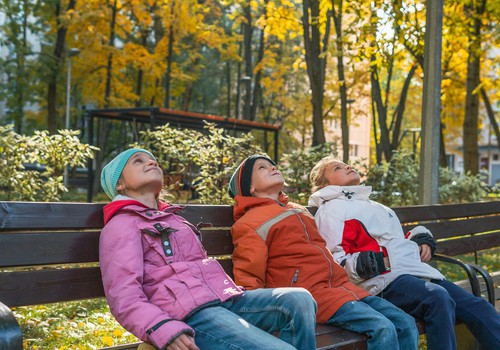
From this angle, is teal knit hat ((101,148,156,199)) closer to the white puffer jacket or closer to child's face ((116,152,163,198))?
child's face ((116,152,163,198))

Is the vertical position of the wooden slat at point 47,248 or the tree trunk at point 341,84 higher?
the tree trunk at point 341,84

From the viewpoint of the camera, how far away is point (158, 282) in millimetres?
3137

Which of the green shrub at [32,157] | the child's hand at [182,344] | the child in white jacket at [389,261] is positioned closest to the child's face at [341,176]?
the child in white jacket at [389,261]

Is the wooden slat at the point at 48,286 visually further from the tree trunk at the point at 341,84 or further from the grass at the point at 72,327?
the tree trunk at the point at 341,84

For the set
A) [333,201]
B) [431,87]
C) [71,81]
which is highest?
[71,81]

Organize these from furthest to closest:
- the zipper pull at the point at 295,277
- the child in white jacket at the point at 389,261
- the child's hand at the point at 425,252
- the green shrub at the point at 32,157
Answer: the green shrub at the point at 32,157 → the child's hand at the point at 425,252 → the child in white jacket at the point at 389,261 → the zipper pull at the point at 295,277

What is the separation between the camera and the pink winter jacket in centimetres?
287

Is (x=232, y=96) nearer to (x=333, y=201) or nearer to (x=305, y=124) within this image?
(x=305, y=124)

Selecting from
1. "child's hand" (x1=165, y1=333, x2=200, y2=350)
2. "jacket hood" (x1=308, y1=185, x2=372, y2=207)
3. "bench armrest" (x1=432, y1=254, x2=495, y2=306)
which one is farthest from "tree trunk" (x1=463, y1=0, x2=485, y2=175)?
"child's hand" (x1=165, y1=333, x2=200, y2=350)

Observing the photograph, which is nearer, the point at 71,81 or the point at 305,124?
the point at 71,81

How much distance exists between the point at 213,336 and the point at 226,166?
209 inches

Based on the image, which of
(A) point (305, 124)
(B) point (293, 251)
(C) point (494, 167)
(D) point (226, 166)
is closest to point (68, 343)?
(B) point (293, 251)

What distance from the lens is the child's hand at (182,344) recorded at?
2.79m

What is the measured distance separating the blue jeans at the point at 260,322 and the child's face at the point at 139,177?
714mm
